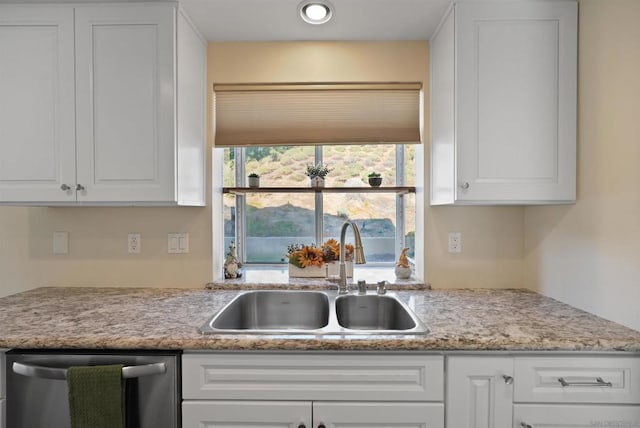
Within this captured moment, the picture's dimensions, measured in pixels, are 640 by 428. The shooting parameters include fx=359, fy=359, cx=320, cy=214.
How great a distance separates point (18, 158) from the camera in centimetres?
158

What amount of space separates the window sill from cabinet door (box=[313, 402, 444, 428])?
698 millimetres

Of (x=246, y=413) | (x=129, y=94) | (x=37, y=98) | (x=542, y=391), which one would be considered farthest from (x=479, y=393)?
(x=37, y=98)

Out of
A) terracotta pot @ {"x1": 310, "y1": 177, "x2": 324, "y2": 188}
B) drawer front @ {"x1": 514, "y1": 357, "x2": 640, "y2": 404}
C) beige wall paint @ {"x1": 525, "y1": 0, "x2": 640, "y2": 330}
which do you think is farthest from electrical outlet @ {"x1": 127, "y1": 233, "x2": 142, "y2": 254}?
beige wall paint @ {"x1": 525, "y1": 0, "x2": 640, "y2": 330}

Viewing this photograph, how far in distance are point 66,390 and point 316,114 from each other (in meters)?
1.58

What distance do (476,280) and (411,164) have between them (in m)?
0.74

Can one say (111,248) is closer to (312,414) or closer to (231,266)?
(231,266)

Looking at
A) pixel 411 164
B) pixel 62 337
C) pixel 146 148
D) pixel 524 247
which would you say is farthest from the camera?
pixel 411 164

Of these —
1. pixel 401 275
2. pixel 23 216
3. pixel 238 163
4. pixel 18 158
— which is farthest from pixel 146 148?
pixel 401 275

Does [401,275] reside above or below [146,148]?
below

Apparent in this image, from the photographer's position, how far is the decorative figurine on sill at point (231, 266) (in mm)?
2000

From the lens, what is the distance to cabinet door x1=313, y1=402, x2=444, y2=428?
1175 millimetres

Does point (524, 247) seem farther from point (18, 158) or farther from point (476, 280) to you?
point (18, 158)

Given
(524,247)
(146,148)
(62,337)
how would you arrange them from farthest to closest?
(524,247) < (146,148) < (62,337)

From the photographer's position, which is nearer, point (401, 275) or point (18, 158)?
point (18, 158)
